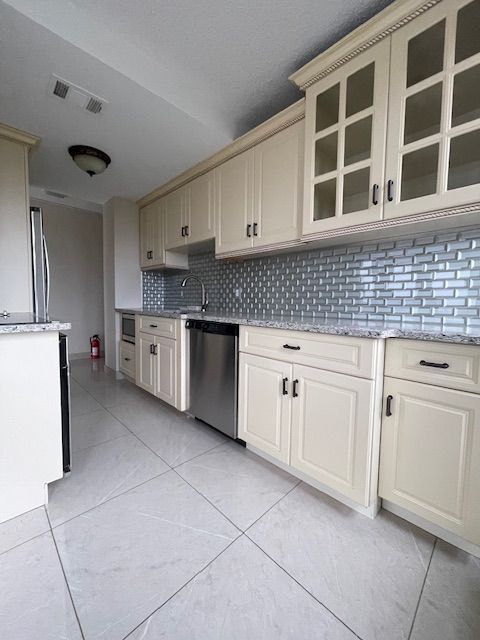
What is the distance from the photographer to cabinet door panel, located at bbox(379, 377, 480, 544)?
1015 mm

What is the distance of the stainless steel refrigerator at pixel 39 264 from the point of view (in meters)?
2.06

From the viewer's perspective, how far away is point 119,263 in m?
3.38

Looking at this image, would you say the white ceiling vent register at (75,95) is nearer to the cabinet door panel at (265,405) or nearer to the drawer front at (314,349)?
the drawer front at (314,349)

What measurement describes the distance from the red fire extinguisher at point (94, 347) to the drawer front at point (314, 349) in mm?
3735

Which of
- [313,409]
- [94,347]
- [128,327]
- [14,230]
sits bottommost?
[94,347]

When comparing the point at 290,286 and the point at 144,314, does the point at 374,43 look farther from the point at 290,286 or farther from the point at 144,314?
the point at 144,314

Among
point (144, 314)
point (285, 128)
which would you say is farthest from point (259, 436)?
point (285, 128)

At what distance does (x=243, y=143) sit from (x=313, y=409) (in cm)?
195

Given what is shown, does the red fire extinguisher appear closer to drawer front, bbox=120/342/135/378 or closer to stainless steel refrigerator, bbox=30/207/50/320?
drawer front, bbox=120/342/135/378

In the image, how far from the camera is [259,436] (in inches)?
66.1

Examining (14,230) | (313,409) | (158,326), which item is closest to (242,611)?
(313,409)

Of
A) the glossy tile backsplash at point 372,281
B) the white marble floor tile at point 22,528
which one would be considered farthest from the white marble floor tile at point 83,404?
the glossy tile backsplash at point 372,281

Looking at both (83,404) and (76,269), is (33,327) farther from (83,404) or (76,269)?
(76,269)

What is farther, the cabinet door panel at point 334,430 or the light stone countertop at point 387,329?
the cabinet door panel at point 334,430
